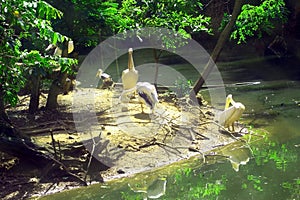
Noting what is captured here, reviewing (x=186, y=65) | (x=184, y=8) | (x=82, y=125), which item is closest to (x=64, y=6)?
(x=82, y=125)

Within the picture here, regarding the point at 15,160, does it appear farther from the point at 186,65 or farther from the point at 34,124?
the point at 186,65

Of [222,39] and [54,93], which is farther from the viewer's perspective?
[222,39]

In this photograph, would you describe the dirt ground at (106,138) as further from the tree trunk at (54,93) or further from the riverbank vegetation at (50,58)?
the tree trunk at (54,93)

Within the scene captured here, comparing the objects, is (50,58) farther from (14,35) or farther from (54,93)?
(54,93)

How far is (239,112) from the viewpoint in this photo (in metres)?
9.94

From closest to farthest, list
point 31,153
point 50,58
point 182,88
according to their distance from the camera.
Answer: point 50,58 < point 31,153 < point 182,88

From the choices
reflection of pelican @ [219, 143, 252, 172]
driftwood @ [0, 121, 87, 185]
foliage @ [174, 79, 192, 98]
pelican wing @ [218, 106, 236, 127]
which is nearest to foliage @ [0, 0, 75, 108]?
driftwood @ [0, 121, 87, 185]

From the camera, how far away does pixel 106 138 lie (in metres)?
9.09

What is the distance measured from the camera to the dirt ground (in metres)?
7.80

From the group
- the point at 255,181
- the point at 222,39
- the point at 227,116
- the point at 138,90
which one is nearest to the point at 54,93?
the point at 138,90

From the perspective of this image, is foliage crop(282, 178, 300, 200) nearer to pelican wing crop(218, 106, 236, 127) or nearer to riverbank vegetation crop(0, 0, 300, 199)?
riverbank vegetation crop(0, 0, 300, 199)

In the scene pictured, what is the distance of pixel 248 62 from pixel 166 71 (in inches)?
133

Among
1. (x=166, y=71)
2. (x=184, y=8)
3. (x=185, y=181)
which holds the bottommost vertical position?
(x=185, y=181)

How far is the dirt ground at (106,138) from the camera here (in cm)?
780
